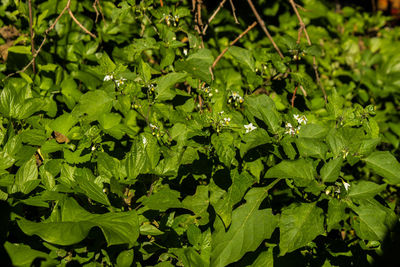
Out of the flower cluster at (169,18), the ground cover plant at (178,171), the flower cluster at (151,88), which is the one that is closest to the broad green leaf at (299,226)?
the ground cover plant at (178,171)

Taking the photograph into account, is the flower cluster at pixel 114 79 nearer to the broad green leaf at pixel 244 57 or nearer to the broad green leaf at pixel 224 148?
the broad green leaf at pixel 224 148

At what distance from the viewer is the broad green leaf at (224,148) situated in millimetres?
1685

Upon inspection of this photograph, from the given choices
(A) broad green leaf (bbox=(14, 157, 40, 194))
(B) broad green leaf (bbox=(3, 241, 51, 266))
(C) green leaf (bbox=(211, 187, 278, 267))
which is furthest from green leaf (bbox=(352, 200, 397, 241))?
(A) broad green leaf (bbox=(14, 157, 40, 194))

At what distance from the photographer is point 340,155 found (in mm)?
1867

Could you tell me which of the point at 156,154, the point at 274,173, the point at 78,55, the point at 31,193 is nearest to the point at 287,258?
the point at 274,173

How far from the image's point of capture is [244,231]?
5.94ft

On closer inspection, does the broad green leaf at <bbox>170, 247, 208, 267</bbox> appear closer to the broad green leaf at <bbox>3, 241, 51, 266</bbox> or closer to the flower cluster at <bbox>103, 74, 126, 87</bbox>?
the broad green leaf at <bbox>3, 241, 51, 266</bbox>

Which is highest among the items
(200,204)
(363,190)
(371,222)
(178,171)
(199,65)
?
(199,65)

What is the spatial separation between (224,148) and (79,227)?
0.81m

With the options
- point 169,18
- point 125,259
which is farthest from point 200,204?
point 169,18

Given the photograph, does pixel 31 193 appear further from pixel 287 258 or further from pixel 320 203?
pixel 320 203

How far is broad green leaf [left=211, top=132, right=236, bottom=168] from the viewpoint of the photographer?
5.53ft

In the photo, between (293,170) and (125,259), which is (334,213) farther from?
(125,259)

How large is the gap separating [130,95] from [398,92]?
3225 mm
